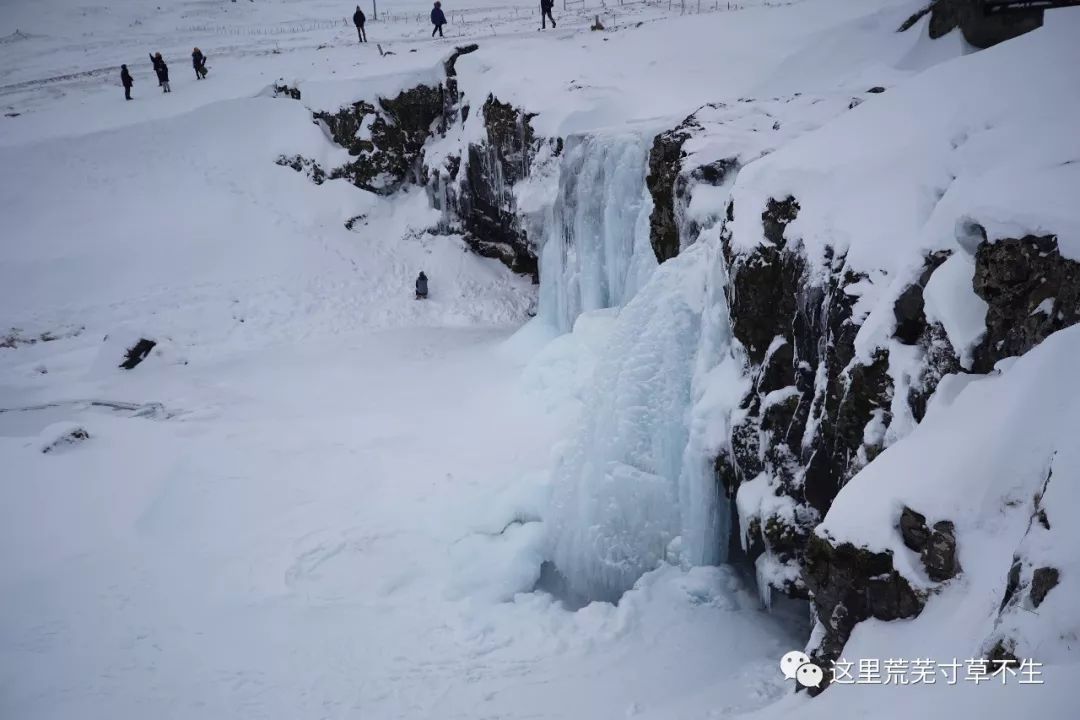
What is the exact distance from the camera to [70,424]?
1197 cm

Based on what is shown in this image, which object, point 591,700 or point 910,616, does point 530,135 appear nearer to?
point 591,700

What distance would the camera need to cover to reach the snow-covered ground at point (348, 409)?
291 inches

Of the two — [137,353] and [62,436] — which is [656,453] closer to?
[62,436]

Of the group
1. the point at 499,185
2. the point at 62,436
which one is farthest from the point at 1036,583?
the point at 499,185

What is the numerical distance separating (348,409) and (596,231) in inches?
240

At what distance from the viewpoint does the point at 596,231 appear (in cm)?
1369

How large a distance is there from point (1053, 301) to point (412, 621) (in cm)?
705

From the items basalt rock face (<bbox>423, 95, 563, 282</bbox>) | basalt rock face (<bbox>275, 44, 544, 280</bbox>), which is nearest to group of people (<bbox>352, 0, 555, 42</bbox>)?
basalt rock face (<bbox>275, 44, 544, 280</bbox>)

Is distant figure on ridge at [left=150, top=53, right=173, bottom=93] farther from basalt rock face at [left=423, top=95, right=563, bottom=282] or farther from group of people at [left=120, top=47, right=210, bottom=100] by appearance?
basalt rock face at [left=423, top=95, right=563, bottom=282]

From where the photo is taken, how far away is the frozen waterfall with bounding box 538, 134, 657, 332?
1227cm

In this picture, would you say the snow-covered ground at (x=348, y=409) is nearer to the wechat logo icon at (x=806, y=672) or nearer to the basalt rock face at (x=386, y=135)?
the wechat logo icon at (x=806, y=672)

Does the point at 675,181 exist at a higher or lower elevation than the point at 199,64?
lower

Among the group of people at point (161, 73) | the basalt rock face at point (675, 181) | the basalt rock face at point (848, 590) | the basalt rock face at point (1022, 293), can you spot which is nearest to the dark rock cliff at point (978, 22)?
the basalt rock face at point (675, 181)

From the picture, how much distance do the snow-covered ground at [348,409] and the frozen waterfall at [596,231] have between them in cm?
11
